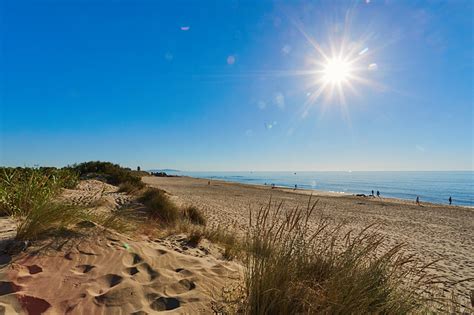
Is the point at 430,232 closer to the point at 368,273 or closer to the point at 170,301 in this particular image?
the point at 368,273

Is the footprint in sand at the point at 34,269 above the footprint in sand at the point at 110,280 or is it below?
above

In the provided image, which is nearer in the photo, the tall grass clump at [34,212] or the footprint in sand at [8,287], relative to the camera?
the footprint in sand at [8,287]

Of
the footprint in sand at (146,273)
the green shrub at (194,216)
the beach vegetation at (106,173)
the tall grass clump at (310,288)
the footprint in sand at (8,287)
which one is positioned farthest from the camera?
the beach vegetation at (106,173)

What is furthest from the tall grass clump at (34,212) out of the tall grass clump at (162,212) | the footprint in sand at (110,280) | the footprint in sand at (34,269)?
the tall grass clump at (162,212)

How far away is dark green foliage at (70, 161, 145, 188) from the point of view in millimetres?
18938

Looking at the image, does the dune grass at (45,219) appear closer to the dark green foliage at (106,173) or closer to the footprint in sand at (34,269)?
the footprint in sand at (34,269)

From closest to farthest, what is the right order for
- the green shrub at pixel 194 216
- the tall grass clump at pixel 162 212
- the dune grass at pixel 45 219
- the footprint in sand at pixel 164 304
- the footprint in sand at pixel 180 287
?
the footprint in sand at pixel 164 304 → the footprint in sand at pixel 180 287 → the dune grass at pixel 45 219 → the tall grass clump at pixel 162 212 → the green shrub at pixel 194 216

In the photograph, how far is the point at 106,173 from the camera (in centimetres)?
2184

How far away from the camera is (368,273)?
8.80 feet

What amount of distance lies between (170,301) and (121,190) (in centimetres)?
1281

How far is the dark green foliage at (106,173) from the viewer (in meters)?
18.9

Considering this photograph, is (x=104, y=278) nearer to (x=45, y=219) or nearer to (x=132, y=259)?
(x=132, y=259)

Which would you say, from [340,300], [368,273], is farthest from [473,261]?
[340,300]

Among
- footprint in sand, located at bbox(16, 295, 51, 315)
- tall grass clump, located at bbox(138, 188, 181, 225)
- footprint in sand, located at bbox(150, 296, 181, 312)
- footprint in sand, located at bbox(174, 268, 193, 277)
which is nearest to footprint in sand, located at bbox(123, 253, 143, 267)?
footprint in sand, located at bbox(174, 268, 193, 277)
